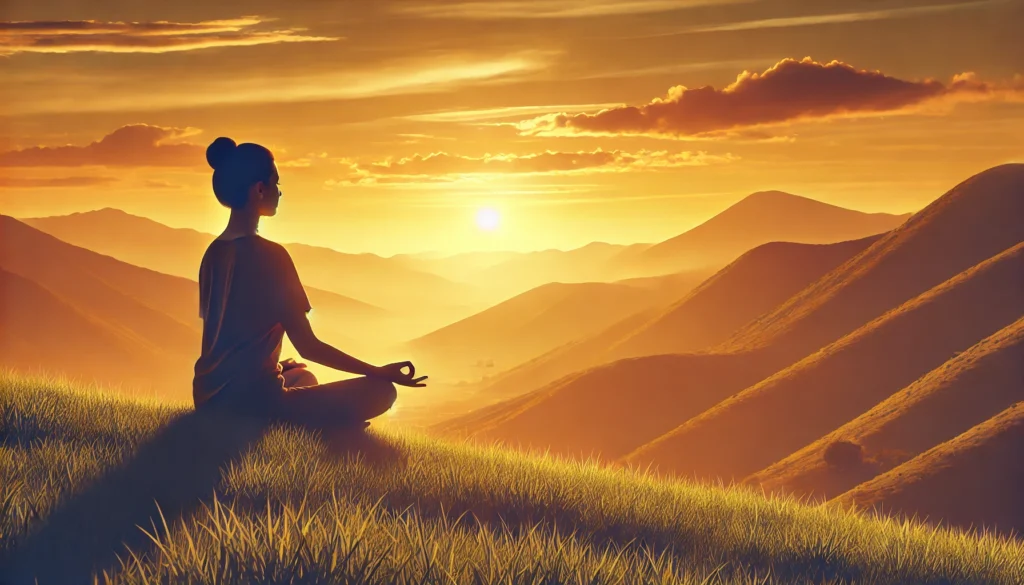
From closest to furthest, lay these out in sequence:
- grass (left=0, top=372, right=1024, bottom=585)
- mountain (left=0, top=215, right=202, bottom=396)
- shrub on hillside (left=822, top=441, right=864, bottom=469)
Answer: grass (left=0, top=372, right=1024, bottom=585), shrub on hillside (left=822, top=441, right=864, bottom=469), mountain (left=0, top=215, right=202, bottom=396)

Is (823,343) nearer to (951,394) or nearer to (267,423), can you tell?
(951,394)

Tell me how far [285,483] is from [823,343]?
249ft

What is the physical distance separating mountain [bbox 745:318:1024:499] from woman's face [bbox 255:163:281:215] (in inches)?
1626

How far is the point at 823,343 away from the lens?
7575 cm

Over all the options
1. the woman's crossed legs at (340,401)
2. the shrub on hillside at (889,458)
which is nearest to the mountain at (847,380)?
the shrub on hillside at (889,458)

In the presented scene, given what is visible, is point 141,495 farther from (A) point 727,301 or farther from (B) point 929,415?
(A) point 727,301

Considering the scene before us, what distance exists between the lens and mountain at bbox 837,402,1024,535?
3722 centimetres

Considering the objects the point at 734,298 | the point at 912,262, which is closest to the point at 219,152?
the point at 912,262

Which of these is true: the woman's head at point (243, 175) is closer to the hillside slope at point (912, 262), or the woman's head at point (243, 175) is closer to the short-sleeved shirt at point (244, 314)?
the short-sleeved shirt at point (244, 314)

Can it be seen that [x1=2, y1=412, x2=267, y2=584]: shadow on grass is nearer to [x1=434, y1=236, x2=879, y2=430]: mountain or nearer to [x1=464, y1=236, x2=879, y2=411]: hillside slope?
[x1=464, y1=236, x2=879, y2=411]: hillside slope

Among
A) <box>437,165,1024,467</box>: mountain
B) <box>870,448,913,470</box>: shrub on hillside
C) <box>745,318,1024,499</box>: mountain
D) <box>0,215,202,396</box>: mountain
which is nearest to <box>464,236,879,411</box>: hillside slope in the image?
<box>437,165,1024,467</box>: mountain

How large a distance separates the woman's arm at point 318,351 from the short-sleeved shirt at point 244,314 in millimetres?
64

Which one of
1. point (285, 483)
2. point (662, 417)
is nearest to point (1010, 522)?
point (662, 417)

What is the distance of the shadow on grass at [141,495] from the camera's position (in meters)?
4.10
